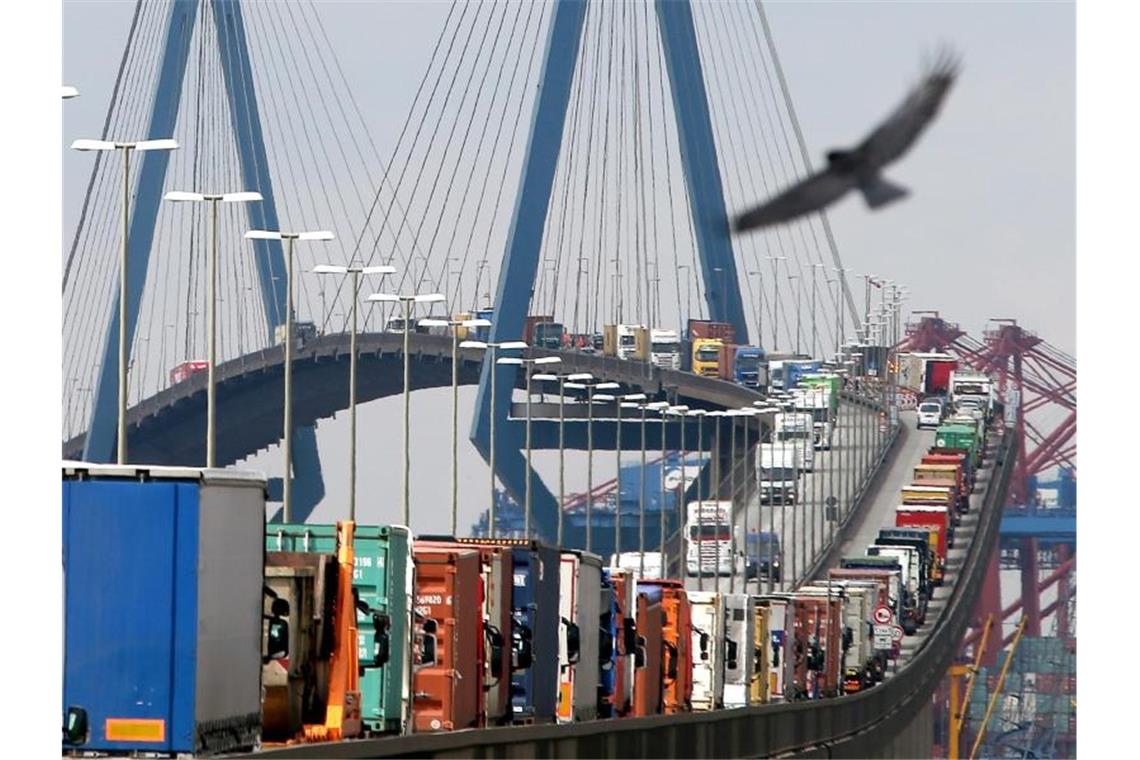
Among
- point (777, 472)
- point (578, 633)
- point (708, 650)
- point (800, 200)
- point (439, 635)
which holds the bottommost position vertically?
point (777, 472)

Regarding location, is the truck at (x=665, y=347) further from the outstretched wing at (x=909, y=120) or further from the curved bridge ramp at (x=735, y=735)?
the outstretched wing at (x=909, y=120)

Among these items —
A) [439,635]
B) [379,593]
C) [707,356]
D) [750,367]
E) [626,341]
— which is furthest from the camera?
[750,367]

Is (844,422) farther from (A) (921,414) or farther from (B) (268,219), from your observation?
(B) (268,219)

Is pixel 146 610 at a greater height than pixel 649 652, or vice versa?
pixel 146 610

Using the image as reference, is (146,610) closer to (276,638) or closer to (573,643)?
(276,638)

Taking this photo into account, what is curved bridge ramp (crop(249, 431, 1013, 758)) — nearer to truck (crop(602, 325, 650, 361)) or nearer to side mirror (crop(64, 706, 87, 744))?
side mirror (crop(64, 706, 87, 744))

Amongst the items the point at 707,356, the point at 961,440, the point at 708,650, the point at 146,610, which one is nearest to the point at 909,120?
the point at 146,610
